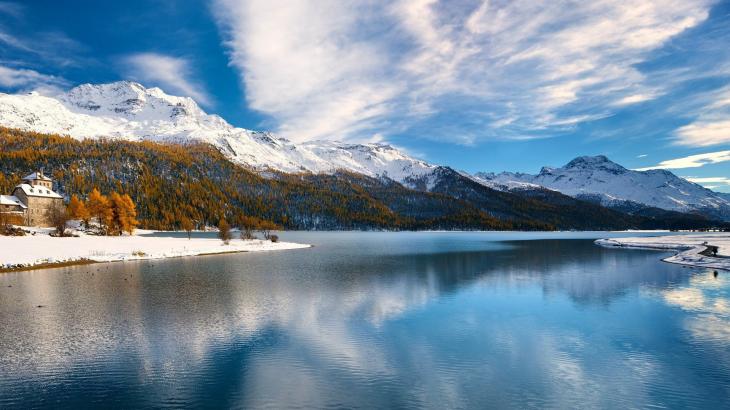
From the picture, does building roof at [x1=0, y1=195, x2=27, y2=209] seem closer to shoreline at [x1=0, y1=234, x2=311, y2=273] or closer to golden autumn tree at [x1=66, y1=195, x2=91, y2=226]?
golden autumn tree at [x1=66, y1=195, x2=91, y2=226]

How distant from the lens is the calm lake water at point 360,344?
1766cm

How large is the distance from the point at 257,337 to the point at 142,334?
7.20 meters

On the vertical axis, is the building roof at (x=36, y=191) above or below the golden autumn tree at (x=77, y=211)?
above

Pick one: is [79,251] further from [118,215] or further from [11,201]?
[11,201]

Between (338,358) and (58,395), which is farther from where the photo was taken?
(338,358)

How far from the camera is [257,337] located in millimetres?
26078

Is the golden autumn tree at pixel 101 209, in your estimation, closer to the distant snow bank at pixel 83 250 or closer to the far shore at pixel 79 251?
the far shore at pixel 79 251

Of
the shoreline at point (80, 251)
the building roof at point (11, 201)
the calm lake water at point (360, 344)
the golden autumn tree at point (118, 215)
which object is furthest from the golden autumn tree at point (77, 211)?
the calm lake water at point (360, 344)

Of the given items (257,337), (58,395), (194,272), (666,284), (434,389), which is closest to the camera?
(58,395)

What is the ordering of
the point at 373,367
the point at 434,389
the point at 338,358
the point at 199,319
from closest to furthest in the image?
the point at 434,389 < the point at 373,367 < the point at 338,358 < the point at 199,319

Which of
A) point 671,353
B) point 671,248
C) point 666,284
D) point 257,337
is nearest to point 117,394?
point 257,337

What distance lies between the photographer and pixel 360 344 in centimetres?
2500

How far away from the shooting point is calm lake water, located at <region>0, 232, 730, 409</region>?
17656 mm

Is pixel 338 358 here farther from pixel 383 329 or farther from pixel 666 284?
pixel 666 284
